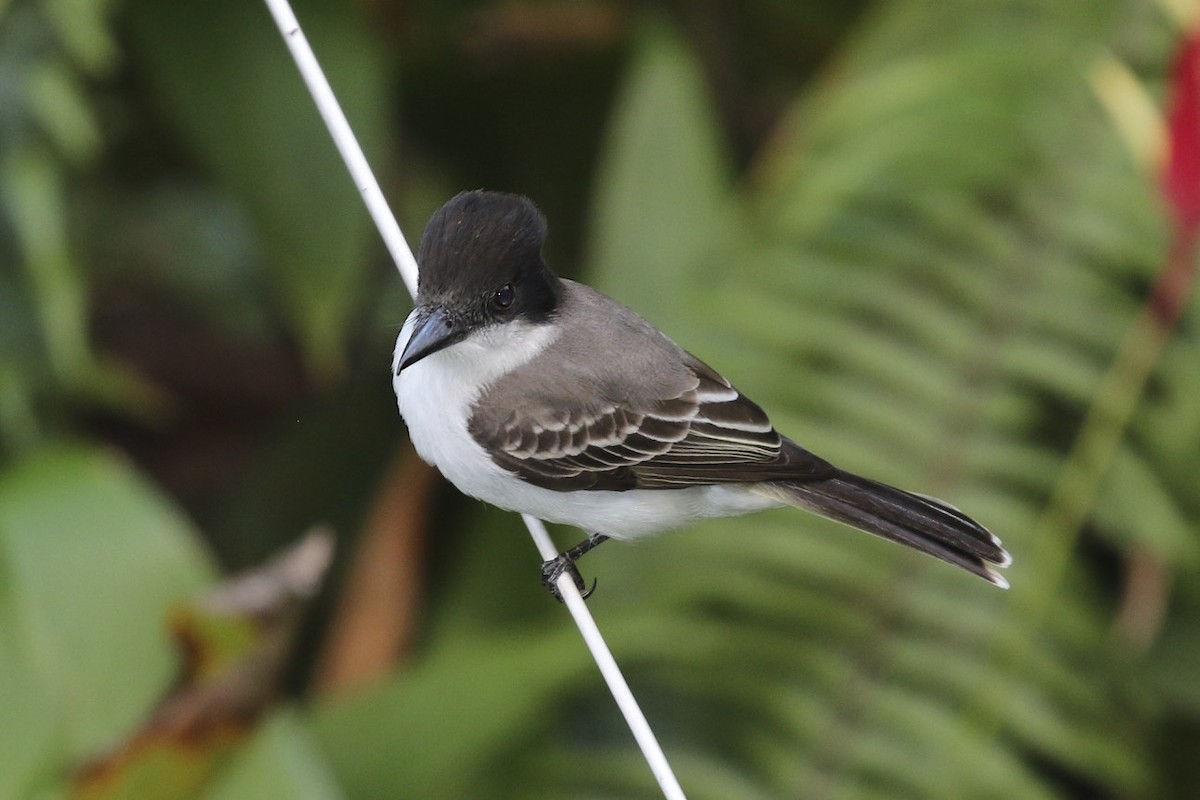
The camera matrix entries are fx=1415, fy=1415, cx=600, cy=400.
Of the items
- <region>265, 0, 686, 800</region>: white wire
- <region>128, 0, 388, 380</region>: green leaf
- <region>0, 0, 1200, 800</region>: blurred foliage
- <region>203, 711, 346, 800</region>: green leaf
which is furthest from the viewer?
<region>128, 0, 388, 380</region>: green leaf

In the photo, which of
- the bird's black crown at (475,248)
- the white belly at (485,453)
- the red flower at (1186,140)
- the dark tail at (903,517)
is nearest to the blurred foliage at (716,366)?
the red flower at (1186,140)

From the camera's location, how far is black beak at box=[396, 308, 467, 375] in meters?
1.30

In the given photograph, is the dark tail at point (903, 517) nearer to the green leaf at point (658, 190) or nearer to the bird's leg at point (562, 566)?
the bird's leg at point (562, 566)

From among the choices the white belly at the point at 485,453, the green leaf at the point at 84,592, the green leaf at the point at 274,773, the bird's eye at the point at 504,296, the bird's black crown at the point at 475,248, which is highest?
the bird's black crown at the point at 475,248

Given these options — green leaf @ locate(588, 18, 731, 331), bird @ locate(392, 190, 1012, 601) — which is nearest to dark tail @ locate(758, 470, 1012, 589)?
bird @ locate(392, 190, 1012, 601)

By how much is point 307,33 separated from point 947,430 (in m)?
1.40

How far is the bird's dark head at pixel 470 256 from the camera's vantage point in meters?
1.39

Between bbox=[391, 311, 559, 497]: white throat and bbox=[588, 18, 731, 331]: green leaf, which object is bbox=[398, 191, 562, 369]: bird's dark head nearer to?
bbox=[391, 311, 559, 497]: white throat

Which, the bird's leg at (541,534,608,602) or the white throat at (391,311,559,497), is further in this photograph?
the bird's leg at (541,534,608,602)

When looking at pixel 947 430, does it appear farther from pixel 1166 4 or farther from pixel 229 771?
pixel 229 771

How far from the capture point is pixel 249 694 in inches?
72.7

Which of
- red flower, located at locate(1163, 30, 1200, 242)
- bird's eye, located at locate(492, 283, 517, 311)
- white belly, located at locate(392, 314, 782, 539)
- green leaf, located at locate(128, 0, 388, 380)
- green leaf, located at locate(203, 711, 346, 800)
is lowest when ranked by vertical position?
green leaf, located at locate(203, 711, 346, 800)

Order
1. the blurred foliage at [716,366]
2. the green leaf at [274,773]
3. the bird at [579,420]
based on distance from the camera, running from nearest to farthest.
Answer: the bird at [579,420] → the green leaf at [274,773] → the blurred foliage at [716,366]

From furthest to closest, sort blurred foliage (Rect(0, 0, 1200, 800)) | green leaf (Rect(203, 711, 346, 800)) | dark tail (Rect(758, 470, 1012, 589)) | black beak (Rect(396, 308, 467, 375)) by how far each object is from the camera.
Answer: blurred foliage (Rect(0, 0, 1200, 800))
green leaf (Rect(203, 711, 346, 800))
dark tail (Rect(758, 470, 1012, 589))
black beak (Rect(396, 308, 467, 375))
